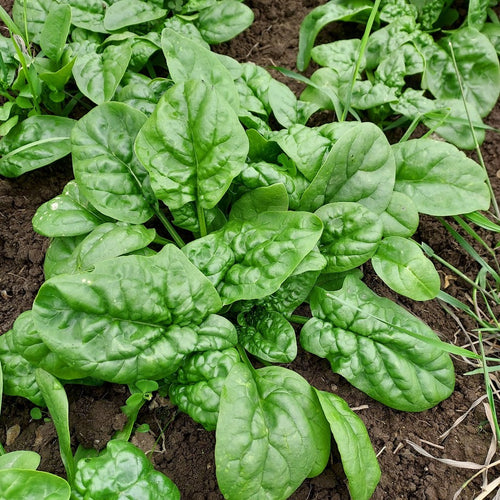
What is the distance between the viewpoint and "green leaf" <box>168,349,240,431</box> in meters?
1.75

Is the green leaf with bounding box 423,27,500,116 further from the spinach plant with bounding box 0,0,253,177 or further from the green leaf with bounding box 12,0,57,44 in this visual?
the green leaf with bounding box 12,0,57,44

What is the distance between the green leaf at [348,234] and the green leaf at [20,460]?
1193 millimetres

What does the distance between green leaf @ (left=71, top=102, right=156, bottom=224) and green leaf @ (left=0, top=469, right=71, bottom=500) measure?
2.95 feet

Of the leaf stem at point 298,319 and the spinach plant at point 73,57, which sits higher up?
the spinach plant at point 73,57

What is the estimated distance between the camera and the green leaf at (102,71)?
7.08 feet

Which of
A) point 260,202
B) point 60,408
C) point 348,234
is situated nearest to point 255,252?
point 260,202

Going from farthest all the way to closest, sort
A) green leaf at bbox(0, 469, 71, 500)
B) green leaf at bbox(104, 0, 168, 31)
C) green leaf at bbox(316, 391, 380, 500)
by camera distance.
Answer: green leaf at bbox(104, 0, 168, 31), green leaf at bbox(316, 391, 380, 500), green leaf at bbox(0, 469, 71, 500)

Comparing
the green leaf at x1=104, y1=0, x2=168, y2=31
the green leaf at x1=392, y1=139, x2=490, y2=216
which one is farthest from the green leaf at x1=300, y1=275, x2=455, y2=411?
the green leaf at x1=104, y1=0, x2=168, y2=31

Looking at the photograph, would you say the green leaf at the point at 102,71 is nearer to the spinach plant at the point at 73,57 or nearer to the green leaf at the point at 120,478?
the spinach plant at the point at 73,57

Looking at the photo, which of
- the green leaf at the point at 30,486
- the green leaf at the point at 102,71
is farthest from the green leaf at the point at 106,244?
the green leaf at the point at 30,486

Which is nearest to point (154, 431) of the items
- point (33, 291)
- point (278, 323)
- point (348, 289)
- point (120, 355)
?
point (120, 355)

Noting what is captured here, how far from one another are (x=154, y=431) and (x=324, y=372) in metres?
0.69

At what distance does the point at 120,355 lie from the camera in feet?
5.57

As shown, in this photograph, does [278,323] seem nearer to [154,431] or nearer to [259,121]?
[154,431]
